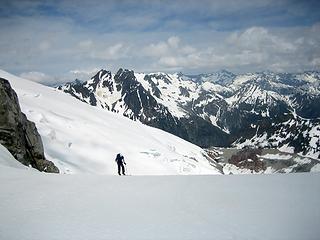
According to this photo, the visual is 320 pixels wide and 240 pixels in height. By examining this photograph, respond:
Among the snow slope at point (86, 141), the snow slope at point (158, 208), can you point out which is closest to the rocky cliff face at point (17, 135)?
the snow slope at point (86, 141)

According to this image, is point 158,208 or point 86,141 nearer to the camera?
point 158,208

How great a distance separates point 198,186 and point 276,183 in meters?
4.27

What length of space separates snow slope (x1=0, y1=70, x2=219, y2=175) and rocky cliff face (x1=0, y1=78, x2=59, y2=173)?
638 centimetres

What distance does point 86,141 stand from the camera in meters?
64.1

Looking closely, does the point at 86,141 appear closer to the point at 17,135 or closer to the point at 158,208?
the point at 17,135

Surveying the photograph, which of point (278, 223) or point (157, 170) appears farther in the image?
point (157, 170)

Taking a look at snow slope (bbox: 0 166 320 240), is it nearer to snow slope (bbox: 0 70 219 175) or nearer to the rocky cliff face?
the rocky cliff face

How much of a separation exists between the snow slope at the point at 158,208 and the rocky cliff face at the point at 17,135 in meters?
14.1

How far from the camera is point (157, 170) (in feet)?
211

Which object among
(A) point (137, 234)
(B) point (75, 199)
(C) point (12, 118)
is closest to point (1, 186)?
(B) point (75, 199)

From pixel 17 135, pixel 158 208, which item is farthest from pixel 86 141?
pixel 158 208

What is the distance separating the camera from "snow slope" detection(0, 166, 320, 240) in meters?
11.5

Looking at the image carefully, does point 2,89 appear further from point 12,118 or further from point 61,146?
point 61,146

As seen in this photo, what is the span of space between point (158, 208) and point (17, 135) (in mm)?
24821
